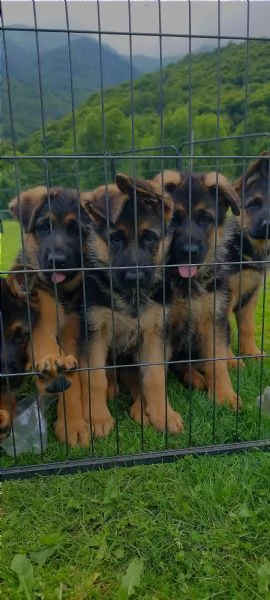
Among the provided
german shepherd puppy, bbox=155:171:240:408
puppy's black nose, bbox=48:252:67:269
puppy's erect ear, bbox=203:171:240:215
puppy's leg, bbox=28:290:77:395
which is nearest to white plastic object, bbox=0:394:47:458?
puppy's leg, bbox=28:290:77:395

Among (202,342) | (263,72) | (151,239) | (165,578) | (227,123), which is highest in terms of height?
(263,72)

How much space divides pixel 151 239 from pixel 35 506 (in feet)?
4.54

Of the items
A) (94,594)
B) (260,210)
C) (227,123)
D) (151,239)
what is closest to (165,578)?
(94,594)

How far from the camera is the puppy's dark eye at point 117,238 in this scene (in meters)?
2.59

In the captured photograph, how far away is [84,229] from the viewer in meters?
2.78

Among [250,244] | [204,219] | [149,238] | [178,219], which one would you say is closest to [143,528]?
[149,238]

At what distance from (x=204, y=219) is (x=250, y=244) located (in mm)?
629

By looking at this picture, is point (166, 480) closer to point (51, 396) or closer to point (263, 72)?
point (51, 396)

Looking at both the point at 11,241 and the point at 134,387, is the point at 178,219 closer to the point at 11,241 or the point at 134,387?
the point at 134,387

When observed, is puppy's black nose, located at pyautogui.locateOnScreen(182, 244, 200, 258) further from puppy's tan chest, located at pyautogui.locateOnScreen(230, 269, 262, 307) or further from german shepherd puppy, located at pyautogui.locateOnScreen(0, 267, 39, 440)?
german shepherd puppy, located at pyautogui.locateOnScreen(0, 267, 39, 440)

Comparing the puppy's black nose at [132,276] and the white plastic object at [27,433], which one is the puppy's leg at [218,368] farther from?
the white plastic object at [27,433]

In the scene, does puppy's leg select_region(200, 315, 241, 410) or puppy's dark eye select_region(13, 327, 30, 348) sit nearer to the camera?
puppy's dark eye select_region(13, 327, 30, 348)

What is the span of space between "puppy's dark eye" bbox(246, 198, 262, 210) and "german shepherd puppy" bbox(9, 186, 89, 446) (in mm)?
1205

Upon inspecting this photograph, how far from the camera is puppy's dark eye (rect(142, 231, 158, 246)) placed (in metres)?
2.65
